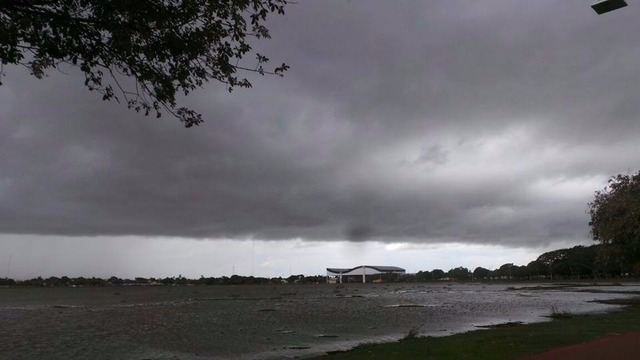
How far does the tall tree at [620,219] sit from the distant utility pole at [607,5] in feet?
111

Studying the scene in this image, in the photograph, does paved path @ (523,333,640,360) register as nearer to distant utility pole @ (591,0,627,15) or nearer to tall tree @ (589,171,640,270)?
distant utility pole @ (591,0,627,15)

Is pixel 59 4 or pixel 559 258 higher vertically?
pixel 559 258

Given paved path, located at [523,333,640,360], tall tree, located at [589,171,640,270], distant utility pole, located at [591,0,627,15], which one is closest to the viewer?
distant utility pole, located at [591,0,627,15]

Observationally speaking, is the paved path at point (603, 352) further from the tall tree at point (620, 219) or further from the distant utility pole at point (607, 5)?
the tall tree at point (620, 219)

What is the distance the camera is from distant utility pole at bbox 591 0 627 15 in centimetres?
794

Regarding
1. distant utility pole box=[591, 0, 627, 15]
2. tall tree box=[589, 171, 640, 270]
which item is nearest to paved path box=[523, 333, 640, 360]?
distant utility pole box=[591, 0, 627, 15]

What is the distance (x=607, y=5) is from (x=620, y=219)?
36.1 meters

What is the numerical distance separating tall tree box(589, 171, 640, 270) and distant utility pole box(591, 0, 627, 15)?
33.8 metres

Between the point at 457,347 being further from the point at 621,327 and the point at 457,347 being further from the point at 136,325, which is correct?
the point at 136,325

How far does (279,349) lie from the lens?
78.9 ft

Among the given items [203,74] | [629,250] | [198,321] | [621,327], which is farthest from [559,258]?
[203,74]

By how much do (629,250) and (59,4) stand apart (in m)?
42.0

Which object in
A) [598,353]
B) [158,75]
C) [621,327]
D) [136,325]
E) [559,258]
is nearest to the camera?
[158,75]

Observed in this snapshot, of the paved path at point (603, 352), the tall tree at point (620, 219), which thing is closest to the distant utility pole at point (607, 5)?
the paved path at point (603, 352)
